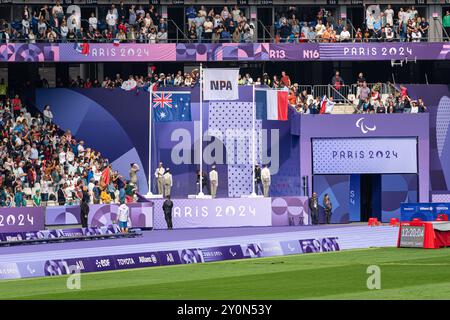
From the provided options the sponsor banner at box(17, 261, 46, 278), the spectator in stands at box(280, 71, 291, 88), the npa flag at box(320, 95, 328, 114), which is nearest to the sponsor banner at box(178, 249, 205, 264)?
the sponsor banner at box(17, 261, 46, 278)

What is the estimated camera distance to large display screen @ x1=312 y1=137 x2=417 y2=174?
191 ft

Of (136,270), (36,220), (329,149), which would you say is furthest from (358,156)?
(136,270)

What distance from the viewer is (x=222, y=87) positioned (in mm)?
54688

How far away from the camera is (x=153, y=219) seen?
5397 cm

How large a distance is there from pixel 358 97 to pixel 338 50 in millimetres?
2449

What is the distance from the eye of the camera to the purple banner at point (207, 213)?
5425 cm

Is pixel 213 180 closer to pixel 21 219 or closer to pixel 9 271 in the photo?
pixel 21 219

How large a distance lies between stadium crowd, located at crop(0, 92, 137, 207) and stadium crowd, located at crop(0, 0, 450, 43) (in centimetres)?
410

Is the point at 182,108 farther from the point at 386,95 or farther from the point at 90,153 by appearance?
the point at 386,95

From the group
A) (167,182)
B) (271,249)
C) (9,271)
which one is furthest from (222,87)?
(9,271)

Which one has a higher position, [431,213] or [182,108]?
[182,108]

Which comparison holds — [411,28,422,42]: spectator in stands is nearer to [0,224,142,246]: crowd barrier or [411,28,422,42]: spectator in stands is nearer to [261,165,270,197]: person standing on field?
[261,165,270,197]: person standing on field

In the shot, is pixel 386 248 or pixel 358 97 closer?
pixel 386 248

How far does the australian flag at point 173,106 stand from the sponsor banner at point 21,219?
26.1 feet
